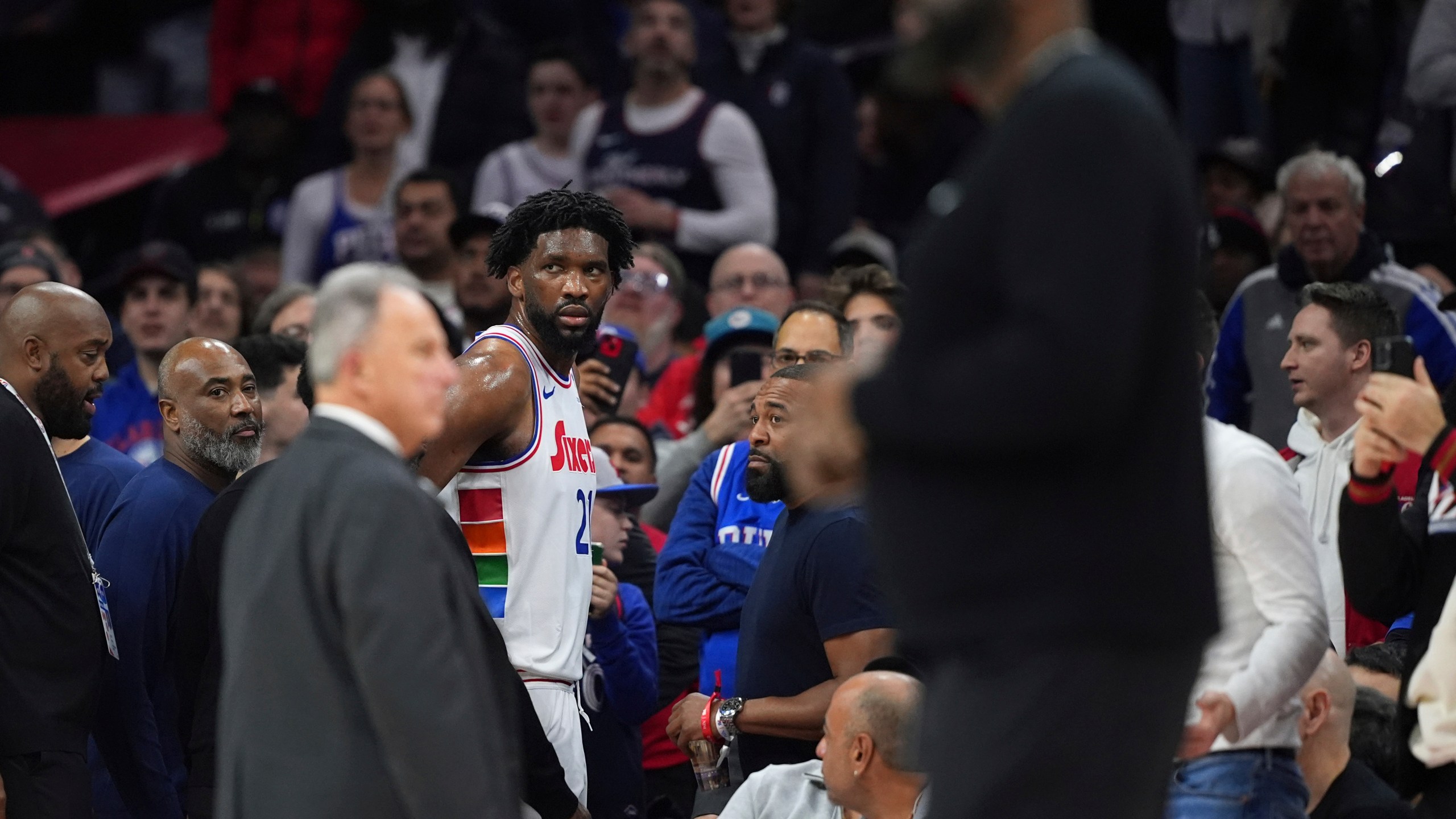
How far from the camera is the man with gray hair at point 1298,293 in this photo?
7465 mm

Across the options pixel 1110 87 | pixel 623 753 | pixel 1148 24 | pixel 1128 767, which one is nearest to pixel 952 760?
pixel 1128 767

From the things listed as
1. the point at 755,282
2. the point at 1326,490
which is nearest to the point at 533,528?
the point at 1326,490

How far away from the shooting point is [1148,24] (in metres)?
11.1

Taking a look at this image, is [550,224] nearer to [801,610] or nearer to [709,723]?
[801,610]

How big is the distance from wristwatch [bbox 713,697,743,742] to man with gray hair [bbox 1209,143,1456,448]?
10.5 ft

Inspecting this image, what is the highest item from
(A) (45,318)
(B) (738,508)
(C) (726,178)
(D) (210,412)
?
(C) (726,178)

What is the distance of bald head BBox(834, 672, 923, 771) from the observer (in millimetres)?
4469

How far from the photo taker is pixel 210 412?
5.71 m

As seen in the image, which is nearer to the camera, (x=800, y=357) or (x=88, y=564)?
(x=88, y=564)

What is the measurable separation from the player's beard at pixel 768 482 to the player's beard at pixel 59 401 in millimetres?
2102

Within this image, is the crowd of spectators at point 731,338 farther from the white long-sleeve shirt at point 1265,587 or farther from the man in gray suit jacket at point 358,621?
the man in gray suit jacket at point 358,621

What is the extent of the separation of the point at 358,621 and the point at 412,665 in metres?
0.11

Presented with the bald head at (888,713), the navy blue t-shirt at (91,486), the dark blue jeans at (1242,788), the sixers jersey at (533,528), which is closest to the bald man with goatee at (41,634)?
the navy blue t-shirt at (91,486)

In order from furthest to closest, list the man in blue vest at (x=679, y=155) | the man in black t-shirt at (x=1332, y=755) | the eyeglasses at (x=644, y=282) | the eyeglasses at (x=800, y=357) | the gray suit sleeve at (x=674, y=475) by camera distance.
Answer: the man in blue vest at (x=679, y=155) → the eyeglasses at (x=644, y=282) → the gray suit sleeve at (x=674, y=475) → the eyeglasses at (x=800, y=357) → the man in black t-shirt at (x=1332, y=755)
